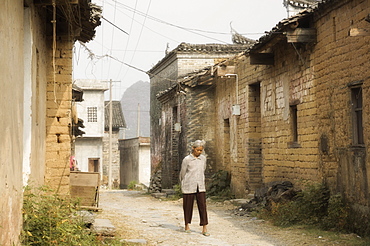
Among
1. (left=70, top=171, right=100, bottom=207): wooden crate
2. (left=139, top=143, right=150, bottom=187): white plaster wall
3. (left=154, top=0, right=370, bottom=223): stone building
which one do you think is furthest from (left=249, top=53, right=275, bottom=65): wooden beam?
(left=139, top=143, right=150, bottom=187): white plaster wall

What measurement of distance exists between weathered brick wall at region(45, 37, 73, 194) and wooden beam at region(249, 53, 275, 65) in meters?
5.43

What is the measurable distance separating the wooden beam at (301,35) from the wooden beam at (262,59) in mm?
2652

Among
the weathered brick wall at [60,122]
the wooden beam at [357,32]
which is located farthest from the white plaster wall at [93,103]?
the wooden beam at [357,32]

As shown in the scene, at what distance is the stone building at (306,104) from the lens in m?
10.1

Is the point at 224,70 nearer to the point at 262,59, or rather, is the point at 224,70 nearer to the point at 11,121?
the point at 262,59

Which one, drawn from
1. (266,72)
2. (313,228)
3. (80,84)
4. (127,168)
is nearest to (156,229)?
(313,228)

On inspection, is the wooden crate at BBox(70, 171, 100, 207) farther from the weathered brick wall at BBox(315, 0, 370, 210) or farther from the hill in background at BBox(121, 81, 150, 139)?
the hill in background at BBox(121, 81, 150, 139)

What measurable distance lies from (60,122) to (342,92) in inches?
206

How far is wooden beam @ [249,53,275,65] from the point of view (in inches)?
578

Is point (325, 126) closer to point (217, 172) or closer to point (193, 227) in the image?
point (193, 227)

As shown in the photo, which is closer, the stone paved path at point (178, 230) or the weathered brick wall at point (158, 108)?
the stone paved path at point (178, 230)

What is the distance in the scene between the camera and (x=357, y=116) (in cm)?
1029

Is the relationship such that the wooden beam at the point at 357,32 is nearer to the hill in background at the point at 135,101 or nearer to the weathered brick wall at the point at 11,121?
the weathered brick wall at the point at 11,121

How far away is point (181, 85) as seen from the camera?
2106 centimetres
